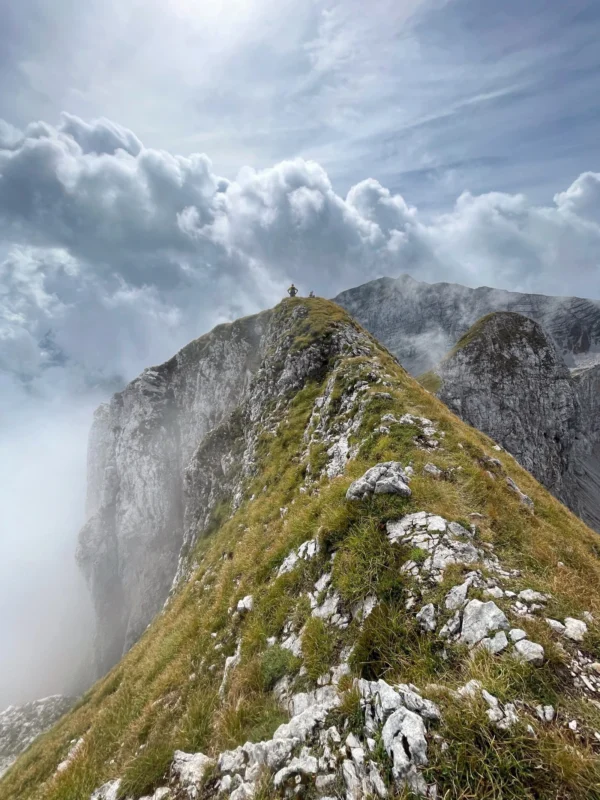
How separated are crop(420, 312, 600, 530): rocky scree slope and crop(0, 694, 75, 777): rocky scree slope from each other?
313ft

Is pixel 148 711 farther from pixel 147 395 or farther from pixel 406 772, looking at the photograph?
pixel 147 395

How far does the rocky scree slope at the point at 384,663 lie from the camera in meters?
4.98

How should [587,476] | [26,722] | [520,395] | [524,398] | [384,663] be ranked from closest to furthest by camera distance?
[384,663]
[26,722]
[524,398]
[520,395]
[587,476]

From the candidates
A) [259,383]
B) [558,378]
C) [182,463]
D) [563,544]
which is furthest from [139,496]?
[558,378]

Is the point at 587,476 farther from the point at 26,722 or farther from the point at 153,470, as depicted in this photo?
the point at 26,722

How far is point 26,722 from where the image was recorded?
2242 inches

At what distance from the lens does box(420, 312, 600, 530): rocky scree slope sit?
3487 inches

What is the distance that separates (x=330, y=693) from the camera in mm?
7230

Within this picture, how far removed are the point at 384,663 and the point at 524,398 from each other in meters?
102

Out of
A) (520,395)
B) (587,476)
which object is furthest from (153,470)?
(587,476)

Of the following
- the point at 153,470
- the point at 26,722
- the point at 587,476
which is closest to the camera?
the point at 26,722

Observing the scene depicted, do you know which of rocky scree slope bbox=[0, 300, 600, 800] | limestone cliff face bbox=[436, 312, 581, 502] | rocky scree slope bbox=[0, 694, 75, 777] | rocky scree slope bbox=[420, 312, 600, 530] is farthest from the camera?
rocky scree slope bbox=[420, 312, 600, 530]

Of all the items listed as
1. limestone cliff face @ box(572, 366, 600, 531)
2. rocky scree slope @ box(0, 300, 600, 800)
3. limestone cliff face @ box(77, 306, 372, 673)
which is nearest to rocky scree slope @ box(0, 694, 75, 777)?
limestone cliff face @ box(77, 306, 372, 673)

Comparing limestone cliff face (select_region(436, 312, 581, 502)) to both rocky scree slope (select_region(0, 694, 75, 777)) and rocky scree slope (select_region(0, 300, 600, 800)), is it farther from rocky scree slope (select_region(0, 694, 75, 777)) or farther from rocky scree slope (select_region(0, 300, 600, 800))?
rocky scree slope (select_region(0, 694, 75, 777))
